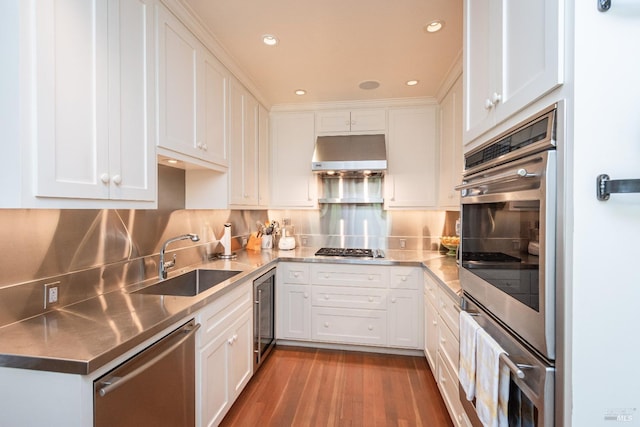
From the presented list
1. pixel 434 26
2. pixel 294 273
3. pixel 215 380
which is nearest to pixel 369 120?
pixel 434 26

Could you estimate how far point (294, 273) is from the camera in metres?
2.84

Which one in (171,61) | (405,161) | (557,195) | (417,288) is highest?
(171,61)

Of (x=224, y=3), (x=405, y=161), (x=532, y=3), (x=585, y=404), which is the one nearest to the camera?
(x=585, y=404)

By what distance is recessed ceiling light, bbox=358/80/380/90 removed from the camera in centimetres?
268

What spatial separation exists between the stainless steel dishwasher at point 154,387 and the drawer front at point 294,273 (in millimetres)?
1408

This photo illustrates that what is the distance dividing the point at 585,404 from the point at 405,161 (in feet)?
8.63

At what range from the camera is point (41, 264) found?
1282 millimetres

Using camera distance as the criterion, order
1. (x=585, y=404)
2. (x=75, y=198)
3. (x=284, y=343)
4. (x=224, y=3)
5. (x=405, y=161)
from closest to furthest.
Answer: (x=585, y=404) < (x=75, y=198) < (x=224, y=3) < (x=284, y=343) < (x=405, y=161)

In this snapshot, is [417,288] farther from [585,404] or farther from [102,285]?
[102,285]

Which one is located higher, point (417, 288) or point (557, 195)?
point (557, 195)

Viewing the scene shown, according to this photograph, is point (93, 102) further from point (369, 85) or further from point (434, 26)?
point (369, 85)

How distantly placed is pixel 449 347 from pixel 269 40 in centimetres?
240

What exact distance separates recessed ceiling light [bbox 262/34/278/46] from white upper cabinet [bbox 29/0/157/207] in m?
0.73

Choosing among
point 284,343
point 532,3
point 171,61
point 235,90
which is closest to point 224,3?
point 171,61
